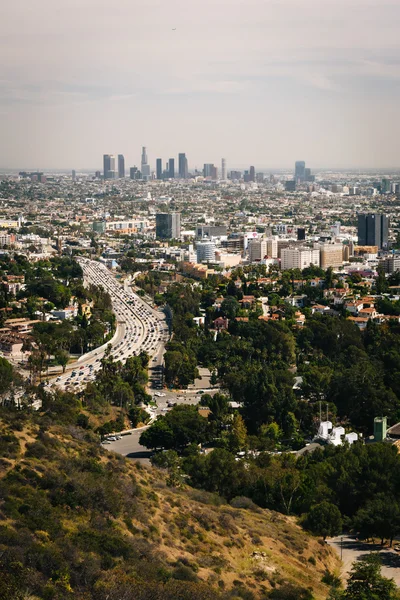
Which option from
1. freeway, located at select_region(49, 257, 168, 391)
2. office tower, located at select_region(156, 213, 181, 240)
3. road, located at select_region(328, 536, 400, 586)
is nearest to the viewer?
road, located at select_region(328, 536, 400, 586)

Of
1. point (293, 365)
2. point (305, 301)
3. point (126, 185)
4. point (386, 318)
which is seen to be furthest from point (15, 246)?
point (126, 185)

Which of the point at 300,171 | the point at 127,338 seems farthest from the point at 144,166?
the point at 127,338

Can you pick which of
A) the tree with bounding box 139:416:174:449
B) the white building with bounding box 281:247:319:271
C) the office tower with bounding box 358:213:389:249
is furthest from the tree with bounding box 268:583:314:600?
the office tower with bounding box 358:213:389:249

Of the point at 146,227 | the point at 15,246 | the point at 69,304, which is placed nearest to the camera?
the point at 69,304

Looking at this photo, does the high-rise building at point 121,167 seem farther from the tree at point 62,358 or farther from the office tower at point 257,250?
the tree at point 62,358

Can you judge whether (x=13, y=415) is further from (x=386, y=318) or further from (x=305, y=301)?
(x=305, y=301)

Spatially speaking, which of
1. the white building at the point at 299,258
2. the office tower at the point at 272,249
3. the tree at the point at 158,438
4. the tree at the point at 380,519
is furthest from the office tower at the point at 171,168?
the tree at the point at 380,519

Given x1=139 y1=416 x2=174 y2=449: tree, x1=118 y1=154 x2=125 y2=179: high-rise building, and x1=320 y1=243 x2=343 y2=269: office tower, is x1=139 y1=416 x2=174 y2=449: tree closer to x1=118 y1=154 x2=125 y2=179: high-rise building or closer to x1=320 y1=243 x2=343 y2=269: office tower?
x1=320 y1=243 x2=343 y2=269: office tower
